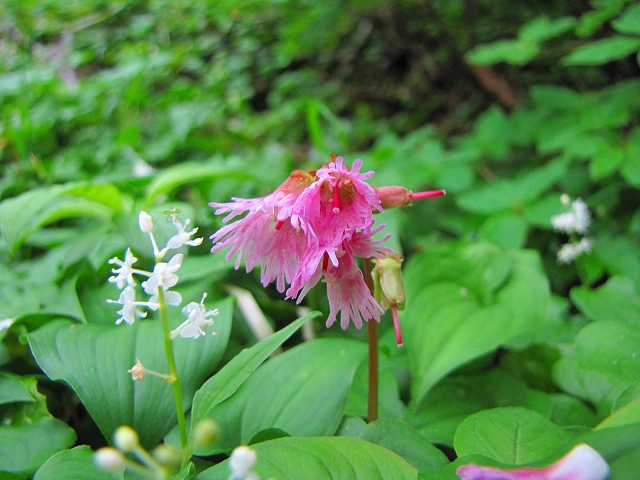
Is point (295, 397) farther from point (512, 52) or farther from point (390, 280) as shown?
point (512, 52)

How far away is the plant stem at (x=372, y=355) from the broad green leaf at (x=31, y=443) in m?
0.54

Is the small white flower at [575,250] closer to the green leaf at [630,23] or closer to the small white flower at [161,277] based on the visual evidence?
the green leaf at [630,23]

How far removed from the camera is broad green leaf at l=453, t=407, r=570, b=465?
65 cm

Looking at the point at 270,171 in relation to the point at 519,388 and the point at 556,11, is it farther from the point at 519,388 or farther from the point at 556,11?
the point at 556,11

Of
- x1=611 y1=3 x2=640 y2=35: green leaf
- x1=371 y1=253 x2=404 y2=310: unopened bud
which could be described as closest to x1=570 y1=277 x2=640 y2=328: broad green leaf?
x1=371 y1=253 x2=404 y2=310: unopened bud

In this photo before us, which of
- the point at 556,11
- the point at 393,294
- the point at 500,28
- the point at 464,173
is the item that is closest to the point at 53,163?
the point at 464,173

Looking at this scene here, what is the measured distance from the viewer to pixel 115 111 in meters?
2.82

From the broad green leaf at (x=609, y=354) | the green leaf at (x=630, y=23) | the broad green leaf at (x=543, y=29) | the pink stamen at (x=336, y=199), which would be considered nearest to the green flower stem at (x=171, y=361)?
the pink stamen at (x=336, y=199)

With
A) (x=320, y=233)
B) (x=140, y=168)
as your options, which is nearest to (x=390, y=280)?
(x=320, y=233)

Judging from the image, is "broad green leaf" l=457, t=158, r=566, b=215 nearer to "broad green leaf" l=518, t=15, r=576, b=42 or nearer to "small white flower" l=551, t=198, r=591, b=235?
"small white flower" l=551, t=198, r=591, b=235

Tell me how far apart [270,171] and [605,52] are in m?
1.29

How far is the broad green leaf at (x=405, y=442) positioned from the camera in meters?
0.74

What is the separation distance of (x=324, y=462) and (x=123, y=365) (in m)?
0.46

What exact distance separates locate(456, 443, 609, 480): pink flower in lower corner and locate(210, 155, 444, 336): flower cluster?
0.85 feet
